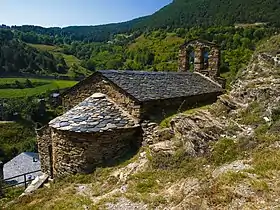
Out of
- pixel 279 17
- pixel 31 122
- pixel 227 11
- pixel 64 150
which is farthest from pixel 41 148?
pixel 227 11

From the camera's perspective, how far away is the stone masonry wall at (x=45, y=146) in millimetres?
11437

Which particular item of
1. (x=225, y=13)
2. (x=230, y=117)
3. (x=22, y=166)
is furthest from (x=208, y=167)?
(x=225, y=13)

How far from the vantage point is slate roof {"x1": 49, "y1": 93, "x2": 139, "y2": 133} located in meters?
8.48

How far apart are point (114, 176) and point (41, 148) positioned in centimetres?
566

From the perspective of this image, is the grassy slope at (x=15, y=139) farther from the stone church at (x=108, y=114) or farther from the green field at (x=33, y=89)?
the stone church at (x=108, y=114)

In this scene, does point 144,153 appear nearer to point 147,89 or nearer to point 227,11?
point 147,89

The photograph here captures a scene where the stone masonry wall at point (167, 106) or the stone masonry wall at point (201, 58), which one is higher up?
the stone masonry wall at point (201, 58)

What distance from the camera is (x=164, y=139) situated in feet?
25.6

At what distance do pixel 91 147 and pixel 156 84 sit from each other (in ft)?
10.9

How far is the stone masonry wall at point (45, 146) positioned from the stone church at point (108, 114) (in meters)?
0.15

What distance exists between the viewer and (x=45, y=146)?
11.7 meters

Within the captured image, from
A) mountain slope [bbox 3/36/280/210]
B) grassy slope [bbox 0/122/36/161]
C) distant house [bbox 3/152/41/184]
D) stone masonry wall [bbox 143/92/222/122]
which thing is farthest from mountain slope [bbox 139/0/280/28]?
mountain slope [bbox 3/36/280/210]

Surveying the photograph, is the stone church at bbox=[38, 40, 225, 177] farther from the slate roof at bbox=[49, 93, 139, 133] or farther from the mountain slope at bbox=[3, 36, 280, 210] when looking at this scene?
the mountain slope at bbox=[3, 36, 280, 210]

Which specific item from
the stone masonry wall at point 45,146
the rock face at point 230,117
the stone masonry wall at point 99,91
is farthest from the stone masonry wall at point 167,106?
the stone masonry wall at point 45,146
